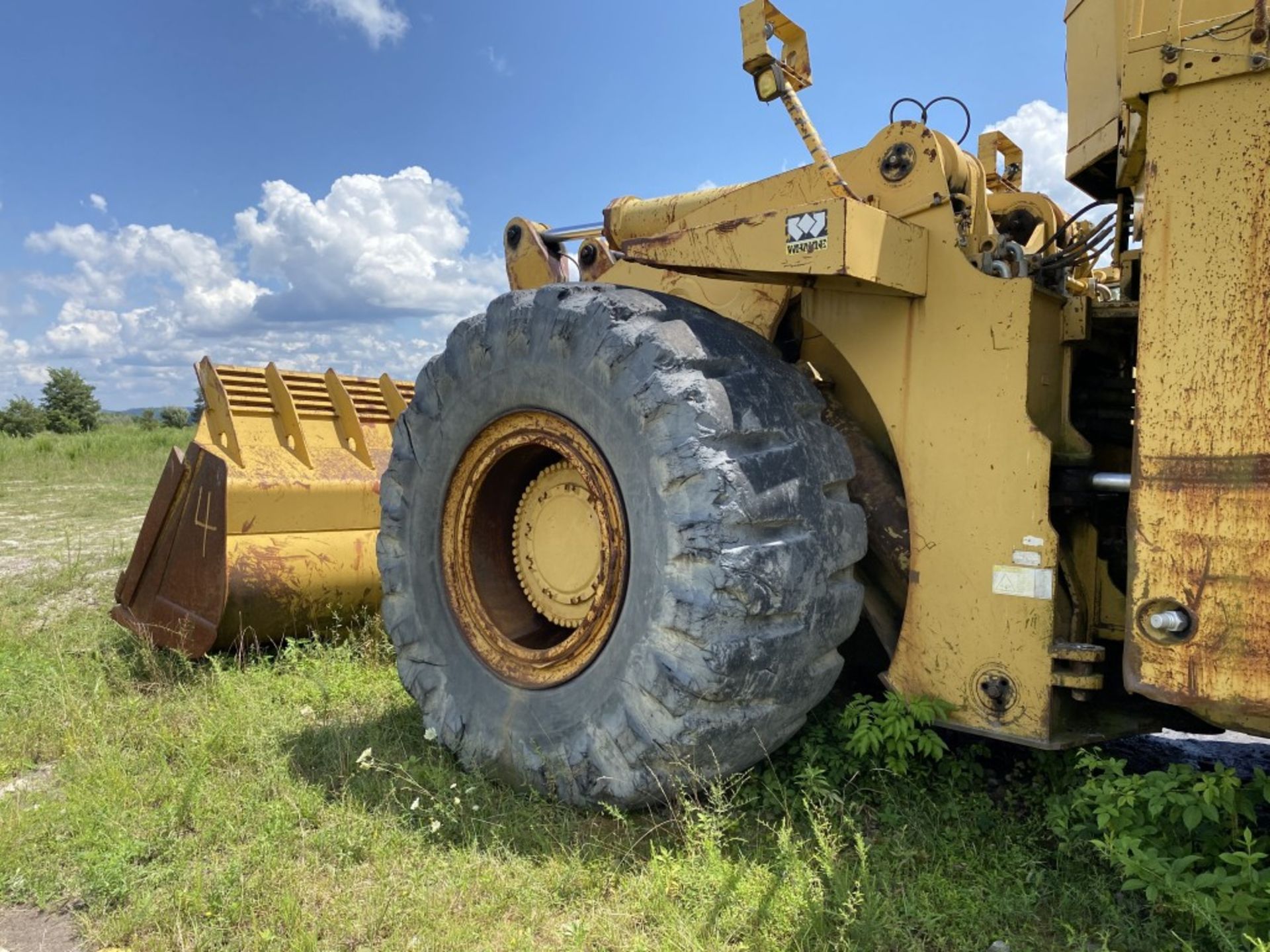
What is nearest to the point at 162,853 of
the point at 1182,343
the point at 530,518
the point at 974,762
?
→ the point at 530,518

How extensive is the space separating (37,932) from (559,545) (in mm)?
1760

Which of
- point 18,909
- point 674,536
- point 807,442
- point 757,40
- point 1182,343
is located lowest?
point 18,909

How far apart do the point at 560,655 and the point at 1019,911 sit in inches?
55.5

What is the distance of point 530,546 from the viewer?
3285 millimetres

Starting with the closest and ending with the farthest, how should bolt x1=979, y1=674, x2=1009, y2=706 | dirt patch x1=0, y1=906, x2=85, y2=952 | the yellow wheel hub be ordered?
dirt patch x1=0, y1=906, x2=85, y2=952 → bolt x1=979, y1=674, x2=1009, y2=706 → the yellow wheel hub

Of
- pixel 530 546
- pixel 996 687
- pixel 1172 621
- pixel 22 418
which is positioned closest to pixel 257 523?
pixel 530 546

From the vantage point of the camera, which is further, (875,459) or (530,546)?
(530,546)

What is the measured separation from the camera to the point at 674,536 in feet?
8.13

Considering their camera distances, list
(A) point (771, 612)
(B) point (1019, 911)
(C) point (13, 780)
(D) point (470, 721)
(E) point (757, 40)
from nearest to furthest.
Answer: (B) point (1019, 911) < (A) point (771, 612) < (E) point (757, 40) < (D) point (470, 721) < (C) point (13, 780)

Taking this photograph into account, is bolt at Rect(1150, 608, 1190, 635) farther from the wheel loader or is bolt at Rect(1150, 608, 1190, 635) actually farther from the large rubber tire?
the large rubber tire

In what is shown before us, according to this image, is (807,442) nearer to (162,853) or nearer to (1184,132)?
(1184,132)

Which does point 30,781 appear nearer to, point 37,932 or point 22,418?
point 37,932

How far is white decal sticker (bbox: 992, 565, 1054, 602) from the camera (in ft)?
7.95

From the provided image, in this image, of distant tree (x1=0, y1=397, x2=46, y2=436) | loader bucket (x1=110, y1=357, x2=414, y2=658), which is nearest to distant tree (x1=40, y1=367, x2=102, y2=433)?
distant tree (x1=0, y1=397, x2=46, y2=436)
